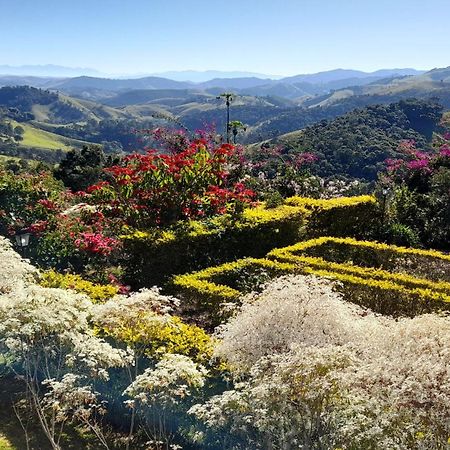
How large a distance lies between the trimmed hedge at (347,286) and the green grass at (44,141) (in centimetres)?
13837

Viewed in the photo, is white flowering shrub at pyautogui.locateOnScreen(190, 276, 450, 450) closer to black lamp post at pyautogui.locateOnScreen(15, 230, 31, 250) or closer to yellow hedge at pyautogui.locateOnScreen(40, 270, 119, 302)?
yellow hedge at pyautogui.locateOnScreen(40, 270, 119, 302)

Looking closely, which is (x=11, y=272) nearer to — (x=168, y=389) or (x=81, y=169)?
A: (x=168, y=389)

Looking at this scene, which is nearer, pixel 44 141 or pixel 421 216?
→ pixel 421 216

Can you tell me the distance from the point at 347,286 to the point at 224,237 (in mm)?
3452

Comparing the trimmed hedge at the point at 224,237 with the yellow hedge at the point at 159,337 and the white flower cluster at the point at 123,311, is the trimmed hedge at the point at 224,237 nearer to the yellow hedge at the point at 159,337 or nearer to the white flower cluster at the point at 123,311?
the yellow hedge at the point at 159,337

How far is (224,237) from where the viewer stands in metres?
12.1

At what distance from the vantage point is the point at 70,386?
5.51 metres

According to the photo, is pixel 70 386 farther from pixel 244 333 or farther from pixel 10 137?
pixel 10 137

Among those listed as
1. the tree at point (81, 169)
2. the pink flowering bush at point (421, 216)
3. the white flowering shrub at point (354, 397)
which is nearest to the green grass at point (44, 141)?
the tree at point (81, 169)

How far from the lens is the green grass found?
146175 mm

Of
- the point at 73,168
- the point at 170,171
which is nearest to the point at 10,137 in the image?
the point at 73,168

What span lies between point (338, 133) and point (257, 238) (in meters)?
67.9

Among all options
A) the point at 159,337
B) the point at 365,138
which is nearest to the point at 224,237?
the point at 159,337

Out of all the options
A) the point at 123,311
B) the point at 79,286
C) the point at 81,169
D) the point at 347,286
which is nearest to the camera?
the point at 123,311
